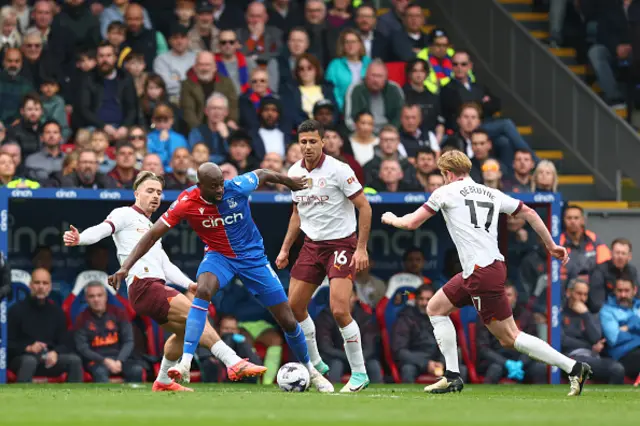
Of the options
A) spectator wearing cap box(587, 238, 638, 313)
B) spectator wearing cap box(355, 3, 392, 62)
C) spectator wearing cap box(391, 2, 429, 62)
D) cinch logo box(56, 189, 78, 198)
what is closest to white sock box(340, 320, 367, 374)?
cinch logo box(56, 189, 78, 198)

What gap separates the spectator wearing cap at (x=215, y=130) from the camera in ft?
61.1

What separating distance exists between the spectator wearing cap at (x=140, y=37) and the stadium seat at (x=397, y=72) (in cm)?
318

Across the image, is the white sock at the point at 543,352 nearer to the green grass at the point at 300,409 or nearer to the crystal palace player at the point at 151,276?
the green grass at the point at 300,409

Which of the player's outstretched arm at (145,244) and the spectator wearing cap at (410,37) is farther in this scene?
the spectator wearing cap at (410,37)

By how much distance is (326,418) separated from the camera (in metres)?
9.93

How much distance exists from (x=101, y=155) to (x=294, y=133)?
8.97 feet

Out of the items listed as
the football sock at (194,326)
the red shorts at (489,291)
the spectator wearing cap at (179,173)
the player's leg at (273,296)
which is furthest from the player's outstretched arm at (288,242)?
the spectator wearing cap at (179,173)

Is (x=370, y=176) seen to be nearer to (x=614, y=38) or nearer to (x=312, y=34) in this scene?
(x=312, y=34)

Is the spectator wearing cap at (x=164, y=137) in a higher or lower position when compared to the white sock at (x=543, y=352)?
higher

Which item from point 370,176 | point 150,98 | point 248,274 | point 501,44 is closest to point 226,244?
point 248,274

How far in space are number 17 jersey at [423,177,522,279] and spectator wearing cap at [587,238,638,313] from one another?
4912 mm

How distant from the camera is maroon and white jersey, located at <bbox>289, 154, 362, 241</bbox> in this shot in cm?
1402

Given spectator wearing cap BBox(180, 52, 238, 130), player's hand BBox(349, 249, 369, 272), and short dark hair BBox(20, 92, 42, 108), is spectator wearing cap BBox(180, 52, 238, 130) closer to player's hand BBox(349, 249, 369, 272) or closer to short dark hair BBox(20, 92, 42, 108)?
short dark hair BBox(20, 92, 42, 108)

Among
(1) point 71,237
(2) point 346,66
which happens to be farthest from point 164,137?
(1) point 71,237
